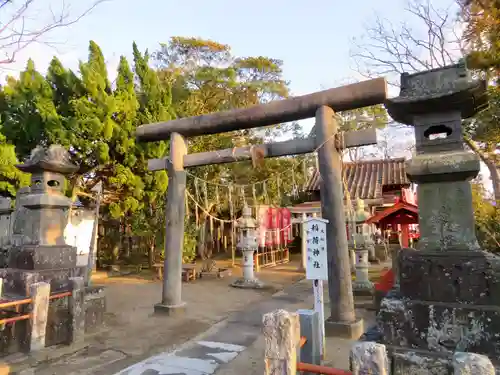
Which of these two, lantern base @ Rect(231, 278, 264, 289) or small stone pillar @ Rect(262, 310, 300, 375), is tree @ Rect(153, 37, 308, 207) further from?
small stone pillar @ Rect(262, 310, 300, 375)

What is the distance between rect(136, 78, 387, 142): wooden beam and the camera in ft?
19.4

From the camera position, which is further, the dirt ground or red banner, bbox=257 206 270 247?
red banner, bbox=257 206 270 247

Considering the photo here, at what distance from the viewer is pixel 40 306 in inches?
213

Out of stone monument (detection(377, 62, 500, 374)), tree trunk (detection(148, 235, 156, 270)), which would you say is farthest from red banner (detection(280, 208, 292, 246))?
stone monument (detection(377, 62, 500, 374))

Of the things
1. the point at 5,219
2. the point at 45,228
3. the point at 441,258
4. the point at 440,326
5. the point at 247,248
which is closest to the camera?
the point at 440,326

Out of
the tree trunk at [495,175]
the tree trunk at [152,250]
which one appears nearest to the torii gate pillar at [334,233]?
the tree trunk at [495,175]

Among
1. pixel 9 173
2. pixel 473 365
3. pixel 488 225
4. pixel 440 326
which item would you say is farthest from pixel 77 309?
pixel 488 225

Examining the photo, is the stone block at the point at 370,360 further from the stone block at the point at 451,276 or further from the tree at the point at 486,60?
the tree at the point at 486,60

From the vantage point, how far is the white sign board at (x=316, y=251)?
16.3 ft

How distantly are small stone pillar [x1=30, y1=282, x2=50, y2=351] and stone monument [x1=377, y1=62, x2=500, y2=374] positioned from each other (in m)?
4.99

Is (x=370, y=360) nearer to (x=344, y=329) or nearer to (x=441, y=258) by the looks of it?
(x=441, y=258)

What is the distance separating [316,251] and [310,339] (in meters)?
1.49

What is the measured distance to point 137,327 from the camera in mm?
6770

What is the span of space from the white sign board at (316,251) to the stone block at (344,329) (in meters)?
1.20
